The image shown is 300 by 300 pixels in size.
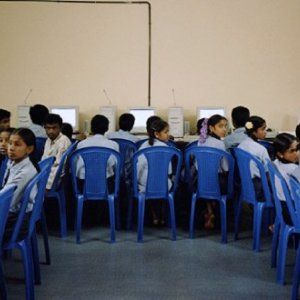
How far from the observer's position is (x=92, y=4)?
20.0 feet

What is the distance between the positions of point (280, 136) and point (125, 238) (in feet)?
4.97

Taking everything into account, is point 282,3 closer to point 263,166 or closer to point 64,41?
point 64,41

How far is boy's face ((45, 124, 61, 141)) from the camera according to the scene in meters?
4.04

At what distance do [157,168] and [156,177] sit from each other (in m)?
0.07

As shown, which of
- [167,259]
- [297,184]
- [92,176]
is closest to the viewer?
[297,184]

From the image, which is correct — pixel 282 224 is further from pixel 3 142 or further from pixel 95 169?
pixel 3 142

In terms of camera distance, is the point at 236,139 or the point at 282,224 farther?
the point at 236,139

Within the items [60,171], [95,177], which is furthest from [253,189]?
[60,171]

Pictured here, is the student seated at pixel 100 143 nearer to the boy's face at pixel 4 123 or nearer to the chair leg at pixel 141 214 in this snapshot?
the chair leg at pixel 141 214

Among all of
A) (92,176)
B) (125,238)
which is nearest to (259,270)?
(125,238)

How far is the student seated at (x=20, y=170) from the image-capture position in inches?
103

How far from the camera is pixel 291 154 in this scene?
10.2 feet

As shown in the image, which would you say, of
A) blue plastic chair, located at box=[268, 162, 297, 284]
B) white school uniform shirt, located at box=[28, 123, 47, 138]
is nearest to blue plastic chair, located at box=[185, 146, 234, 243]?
blue plastic chair, located at box=[268, 162, 297, 284]

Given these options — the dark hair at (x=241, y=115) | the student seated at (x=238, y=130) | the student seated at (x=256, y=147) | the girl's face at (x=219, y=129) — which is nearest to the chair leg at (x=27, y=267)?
the student seated at (x=256, y=147)
